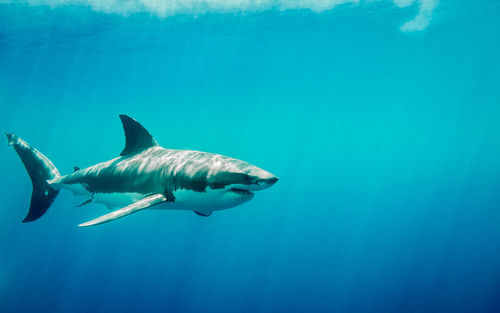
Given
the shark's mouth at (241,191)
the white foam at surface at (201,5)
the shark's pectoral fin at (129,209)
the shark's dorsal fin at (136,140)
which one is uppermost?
the white foam at surface at (201,5)

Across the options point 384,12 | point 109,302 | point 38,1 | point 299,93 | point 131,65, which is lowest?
point 109,302

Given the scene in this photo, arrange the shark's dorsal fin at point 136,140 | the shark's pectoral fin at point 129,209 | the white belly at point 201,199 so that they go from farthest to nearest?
1. the shark's dorsal fin at point 136,140
2. the white belly at point 201,199
3. the shark's pectoral fin at point 129,209

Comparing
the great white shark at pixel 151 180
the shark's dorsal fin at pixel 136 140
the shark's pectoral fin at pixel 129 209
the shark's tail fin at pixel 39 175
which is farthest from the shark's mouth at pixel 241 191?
the shark's tail fin at pixel 39 175

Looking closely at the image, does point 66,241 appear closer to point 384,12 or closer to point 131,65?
point 131,65

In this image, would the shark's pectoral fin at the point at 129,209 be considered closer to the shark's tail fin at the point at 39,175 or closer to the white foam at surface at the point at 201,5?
the shark's tail fin at the point at 39,175

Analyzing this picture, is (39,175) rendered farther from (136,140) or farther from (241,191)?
(241,191)

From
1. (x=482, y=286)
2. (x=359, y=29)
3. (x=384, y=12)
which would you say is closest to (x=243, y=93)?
(x=359, y=29)

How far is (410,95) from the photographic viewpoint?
47031 mm

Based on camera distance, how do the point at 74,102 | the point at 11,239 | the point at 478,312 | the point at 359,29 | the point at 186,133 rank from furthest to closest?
the point at 186,133 → the point at 74,102 → the point at 11,239 → the point at 359,29 → the point at 478,312

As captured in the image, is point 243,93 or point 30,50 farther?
point 243,93

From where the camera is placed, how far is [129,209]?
11.6 ft

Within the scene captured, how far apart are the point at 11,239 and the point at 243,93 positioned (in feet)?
113

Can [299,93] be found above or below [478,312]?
above

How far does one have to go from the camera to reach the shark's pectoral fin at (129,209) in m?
3.22
